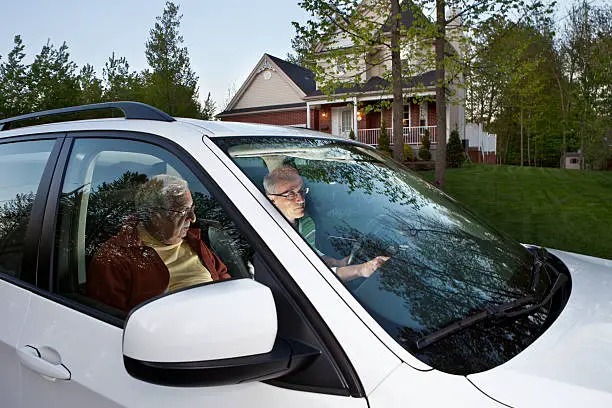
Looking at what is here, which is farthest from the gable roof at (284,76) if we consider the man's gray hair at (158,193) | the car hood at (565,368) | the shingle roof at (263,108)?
the car hood at (565,368)

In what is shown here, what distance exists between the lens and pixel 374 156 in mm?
2389

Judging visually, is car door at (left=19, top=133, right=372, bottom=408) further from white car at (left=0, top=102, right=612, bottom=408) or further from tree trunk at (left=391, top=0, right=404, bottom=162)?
tree trunk at (left=391, top=0, right=404, bottom=162)

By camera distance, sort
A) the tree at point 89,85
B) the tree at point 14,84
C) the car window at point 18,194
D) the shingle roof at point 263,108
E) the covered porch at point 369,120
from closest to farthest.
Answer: the car window at point 18,194 < the tree at point 14,84 < the tree at point 89,85 < the covered porch at point 369,120 < the shingle roof at point 263,108

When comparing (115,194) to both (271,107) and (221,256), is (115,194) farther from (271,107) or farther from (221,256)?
(271,107)

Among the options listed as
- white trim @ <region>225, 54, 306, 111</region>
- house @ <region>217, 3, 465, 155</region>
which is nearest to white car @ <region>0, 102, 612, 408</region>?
house @ <region>217, 3, 465, 155</region>

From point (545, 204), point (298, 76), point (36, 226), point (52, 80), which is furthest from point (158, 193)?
point (298, 76)

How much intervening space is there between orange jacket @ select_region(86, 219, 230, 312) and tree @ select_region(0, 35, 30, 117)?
→ 19.7 metres

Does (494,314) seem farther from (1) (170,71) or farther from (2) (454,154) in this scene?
(1) (170,71)

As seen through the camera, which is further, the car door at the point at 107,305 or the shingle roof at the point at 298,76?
the shingle roof at the point at 298,76

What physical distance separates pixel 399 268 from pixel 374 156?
3.08 feet

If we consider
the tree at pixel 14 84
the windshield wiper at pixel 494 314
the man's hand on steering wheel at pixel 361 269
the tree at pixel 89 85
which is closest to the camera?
the windshield wiper at pixel 494 314

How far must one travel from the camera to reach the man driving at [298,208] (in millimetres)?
1450

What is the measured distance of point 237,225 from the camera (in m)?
1.44

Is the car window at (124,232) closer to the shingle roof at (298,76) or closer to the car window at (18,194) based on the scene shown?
the car window at (18,194)
